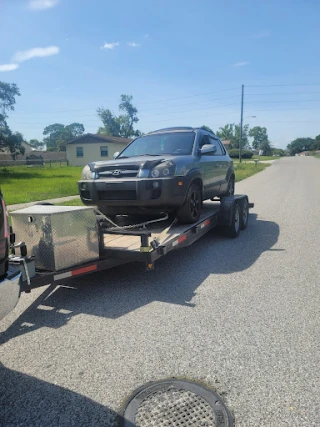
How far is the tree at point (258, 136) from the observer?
531ft

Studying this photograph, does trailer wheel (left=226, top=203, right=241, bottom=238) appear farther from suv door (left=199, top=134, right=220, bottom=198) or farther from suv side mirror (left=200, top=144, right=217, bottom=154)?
suv side mirror (left=200, top=144, right=217, bottom=154)

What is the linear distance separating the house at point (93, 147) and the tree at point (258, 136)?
125m

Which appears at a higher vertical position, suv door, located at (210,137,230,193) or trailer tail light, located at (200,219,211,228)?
suv door, located at (210,137,230,193)

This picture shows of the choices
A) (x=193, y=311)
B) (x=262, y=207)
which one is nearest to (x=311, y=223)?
(x=262, y=207)

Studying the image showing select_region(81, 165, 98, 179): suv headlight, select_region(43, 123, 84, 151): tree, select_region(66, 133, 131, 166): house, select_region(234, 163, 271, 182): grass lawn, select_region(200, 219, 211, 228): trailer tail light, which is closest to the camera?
select_region(81, 165, 98, 179): suv headlight

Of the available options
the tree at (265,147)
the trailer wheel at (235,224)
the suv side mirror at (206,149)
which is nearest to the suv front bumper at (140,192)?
the suv side mirror at (206,149)

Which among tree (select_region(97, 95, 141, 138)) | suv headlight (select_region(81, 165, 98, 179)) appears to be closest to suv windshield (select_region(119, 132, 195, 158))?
suv headlight (select_region(81, 165, 98, 179))

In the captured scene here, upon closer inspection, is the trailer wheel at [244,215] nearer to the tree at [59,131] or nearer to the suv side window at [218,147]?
the suv side window at [218,147]

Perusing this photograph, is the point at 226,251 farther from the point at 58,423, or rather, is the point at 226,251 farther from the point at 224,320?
the point at 58,423

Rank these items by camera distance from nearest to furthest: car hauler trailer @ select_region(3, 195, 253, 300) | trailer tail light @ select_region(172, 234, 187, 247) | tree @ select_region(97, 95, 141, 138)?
car hauler trailer @ select_region(3, 195, 253, 300) → trailer tail light @ select_region(172, 234, 187, 247) → tree @ select_region(97, 95, 141, 138)

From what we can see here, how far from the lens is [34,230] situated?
3.96 meters

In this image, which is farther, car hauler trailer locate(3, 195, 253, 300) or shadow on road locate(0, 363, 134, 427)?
car hauler trailer locate(3, 195, 253, 300)

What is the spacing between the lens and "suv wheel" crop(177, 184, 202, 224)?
224 inches

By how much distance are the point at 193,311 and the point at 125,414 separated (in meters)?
1.66
